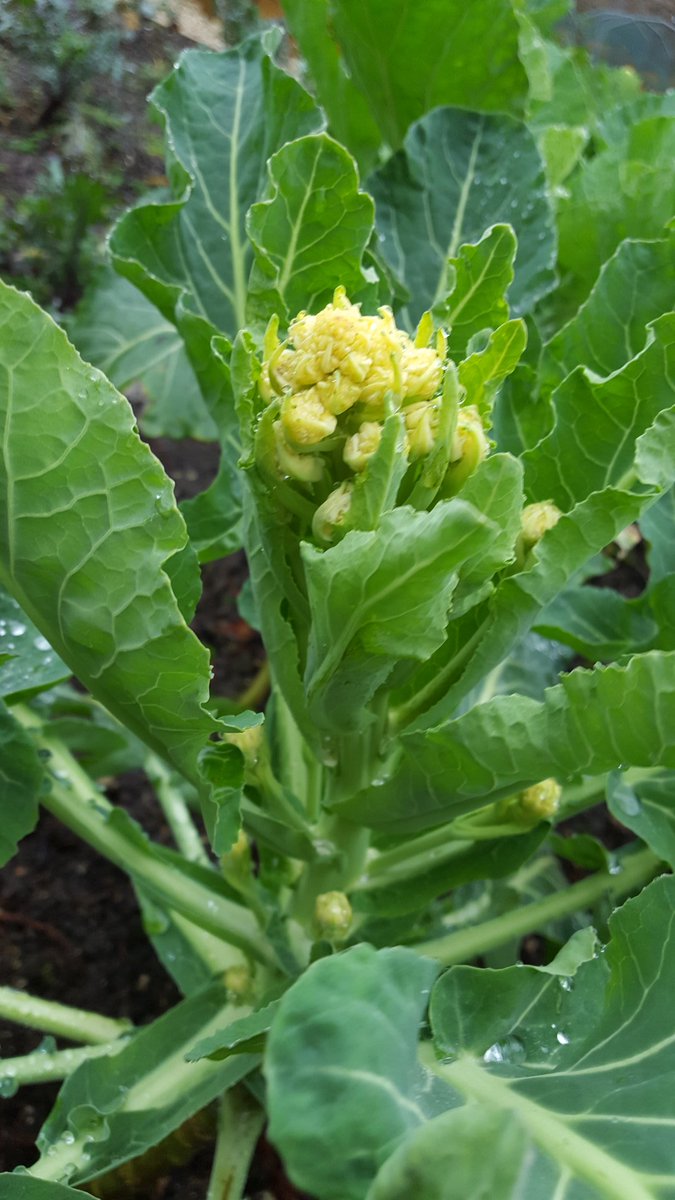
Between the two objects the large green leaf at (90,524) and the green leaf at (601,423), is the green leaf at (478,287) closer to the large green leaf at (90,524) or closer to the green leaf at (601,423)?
the green leaf at (601,423)

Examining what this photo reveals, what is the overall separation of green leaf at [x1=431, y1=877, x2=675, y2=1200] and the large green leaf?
28cm

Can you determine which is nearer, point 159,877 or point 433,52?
point 159,877

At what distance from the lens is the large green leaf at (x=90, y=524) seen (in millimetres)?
529

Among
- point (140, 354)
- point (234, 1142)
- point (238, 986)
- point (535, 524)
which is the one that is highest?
point (535, 524)

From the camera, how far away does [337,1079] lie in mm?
435

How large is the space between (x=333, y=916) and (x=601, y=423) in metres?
0.48

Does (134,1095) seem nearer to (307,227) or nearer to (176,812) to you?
(176,812)

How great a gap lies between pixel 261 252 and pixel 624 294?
34 centimetres

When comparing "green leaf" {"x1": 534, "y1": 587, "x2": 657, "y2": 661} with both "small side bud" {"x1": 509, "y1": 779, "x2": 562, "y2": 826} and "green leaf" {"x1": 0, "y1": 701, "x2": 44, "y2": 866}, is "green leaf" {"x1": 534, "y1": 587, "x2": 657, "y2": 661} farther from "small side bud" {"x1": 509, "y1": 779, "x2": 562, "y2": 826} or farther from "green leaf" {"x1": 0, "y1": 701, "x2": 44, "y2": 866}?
"green leaf" {"x1": 0, "y1": 701, "x2": 44, "y2": 866}

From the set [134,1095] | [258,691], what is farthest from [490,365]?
[258,691]

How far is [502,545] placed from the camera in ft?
1.92

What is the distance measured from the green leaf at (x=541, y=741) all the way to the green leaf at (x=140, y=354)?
94 centimetres

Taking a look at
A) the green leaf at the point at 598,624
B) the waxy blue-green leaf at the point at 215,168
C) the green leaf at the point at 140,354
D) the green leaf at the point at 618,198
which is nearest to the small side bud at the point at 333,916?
the green leaf at the point at 598,624

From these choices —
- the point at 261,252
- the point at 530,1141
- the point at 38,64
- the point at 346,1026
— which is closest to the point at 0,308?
the point at 261,252
